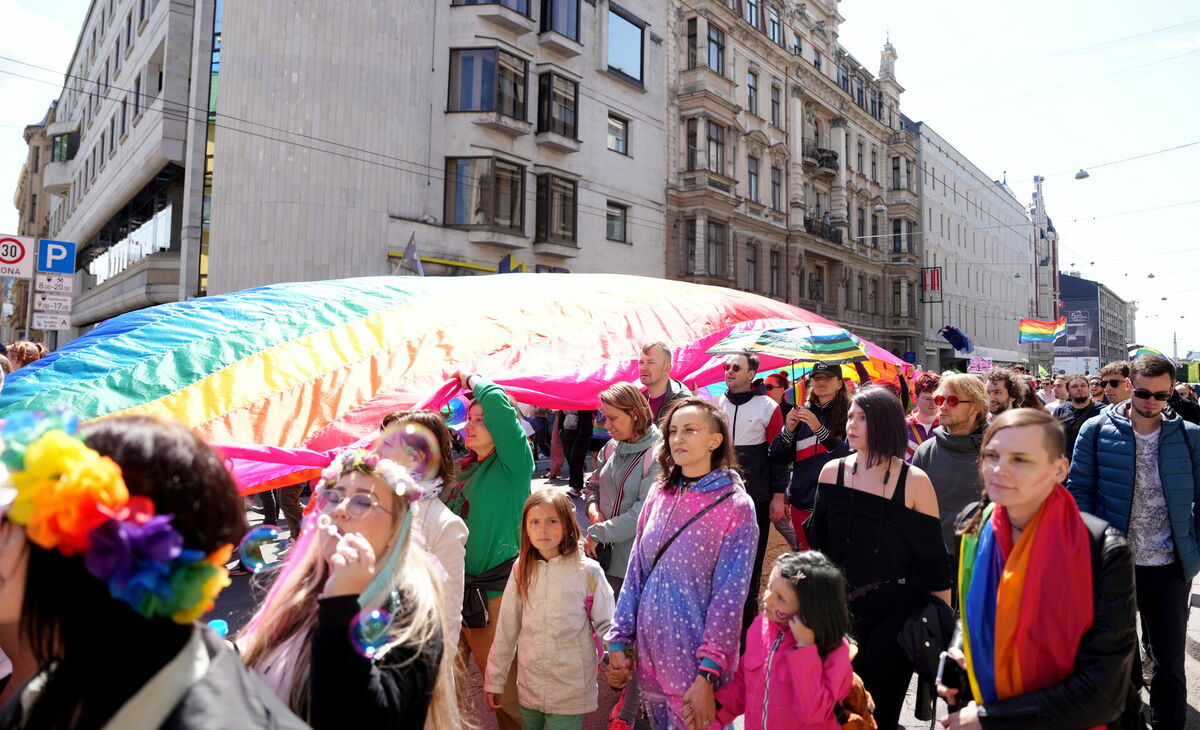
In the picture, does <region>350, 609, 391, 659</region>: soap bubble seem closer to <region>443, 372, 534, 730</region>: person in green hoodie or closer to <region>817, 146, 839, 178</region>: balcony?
<region>443, 372, 534, 730</region>: person in green hoodie

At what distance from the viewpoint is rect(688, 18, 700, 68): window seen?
26.1 m

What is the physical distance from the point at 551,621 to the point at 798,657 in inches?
45.0

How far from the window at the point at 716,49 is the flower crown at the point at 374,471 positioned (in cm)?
2696

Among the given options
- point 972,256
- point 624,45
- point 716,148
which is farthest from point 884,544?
point 972,256

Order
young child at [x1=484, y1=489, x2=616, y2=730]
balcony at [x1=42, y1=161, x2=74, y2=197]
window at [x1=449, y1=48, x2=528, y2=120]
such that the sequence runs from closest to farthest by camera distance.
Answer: young child at [x1=484, y1=489, x2=616, y2=730], window at [x1=449, y1=48, x2=528, y2=120], balcony at [x1=42, y1=161, x2=74, y2=197]

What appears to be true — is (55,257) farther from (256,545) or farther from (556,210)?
(256,545)

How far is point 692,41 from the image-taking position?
86.0 ft

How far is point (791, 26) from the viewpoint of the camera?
31.4 metres

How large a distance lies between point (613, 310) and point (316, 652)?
5337 mm

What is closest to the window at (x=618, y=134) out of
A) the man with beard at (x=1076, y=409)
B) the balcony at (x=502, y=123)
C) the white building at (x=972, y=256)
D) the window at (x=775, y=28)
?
the balcony at (x=502, y=123)

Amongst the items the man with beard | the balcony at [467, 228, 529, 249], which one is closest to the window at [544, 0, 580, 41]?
the balcony at [467, 228, 529, 249]

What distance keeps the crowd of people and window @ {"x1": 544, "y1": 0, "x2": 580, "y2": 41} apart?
18.8 metres

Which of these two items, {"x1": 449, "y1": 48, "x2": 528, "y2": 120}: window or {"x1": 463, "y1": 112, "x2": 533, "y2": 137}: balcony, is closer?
{"x1": 463, "y1": 112, "x2": 533, "y2": 137}: balcony

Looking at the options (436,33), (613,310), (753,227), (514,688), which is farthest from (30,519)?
(753,227)
